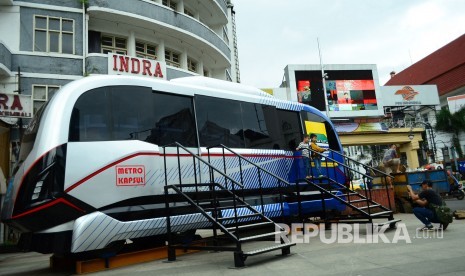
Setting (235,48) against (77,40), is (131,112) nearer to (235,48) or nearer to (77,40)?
(77,40)

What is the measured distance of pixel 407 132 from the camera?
1394 inches

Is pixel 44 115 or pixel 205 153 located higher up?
pixel 44 115

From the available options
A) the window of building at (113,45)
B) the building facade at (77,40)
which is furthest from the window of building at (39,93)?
the window of building at (113,45)

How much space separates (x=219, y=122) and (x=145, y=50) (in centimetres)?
1164

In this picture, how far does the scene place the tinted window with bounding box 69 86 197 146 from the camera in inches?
265

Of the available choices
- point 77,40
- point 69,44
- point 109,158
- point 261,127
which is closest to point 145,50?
point 77,40

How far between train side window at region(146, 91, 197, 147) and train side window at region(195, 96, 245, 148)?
0.23 m

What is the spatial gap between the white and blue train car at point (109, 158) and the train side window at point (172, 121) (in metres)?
0.02

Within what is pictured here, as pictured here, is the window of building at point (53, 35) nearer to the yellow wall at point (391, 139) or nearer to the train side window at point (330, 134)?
the train side window at point (330, 134)

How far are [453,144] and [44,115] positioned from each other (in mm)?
42026

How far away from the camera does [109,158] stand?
6.71 metres

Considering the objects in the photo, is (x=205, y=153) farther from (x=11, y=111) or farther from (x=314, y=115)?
(x=11, y=111)

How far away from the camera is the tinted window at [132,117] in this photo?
6.73m

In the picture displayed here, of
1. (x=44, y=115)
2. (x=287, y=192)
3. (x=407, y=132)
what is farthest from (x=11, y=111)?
(x=407, y=132)
